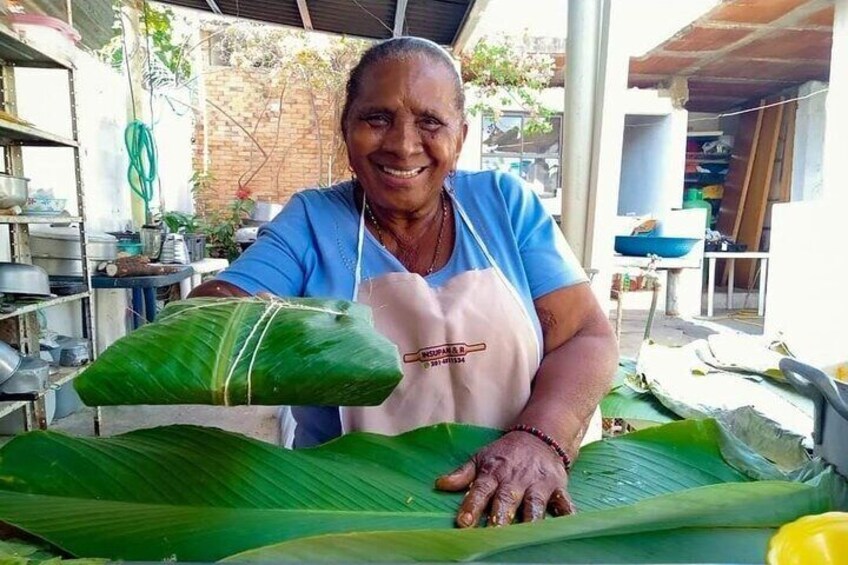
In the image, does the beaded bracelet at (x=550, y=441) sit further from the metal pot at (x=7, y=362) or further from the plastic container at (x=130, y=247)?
the plastic container at (x=130, y=247)

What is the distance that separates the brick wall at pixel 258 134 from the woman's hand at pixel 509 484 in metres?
8.83

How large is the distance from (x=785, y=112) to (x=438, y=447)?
9.70 metres

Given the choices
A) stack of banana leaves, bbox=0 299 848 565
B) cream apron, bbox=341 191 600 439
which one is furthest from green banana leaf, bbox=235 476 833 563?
cream apron, bbox=341 191 600 439

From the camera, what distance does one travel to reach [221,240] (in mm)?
7879

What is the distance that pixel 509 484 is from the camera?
91cm

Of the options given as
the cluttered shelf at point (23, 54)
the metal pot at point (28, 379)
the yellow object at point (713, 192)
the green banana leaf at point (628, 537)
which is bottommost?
the metal pot at point (28, 379)

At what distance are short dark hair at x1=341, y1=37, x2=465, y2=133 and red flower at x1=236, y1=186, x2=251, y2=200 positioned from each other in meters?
7.94

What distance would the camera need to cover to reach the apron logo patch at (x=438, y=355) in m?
1.32

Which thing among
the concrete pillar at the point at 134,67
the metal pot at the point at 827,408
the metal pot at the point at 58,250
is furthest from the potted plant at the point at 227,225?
the metal pot at the point at 827,408

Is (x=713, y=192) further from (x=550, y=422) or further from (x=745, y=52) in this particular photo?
(x=550, y=422)

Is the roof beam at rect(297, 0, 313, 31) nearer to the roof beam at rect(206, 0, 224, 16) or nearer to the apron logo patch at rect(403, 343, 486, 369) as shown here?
the roof beam at rect(206, 0, 224, 16)

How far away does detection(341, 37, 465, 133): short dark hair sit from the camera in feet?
4.42

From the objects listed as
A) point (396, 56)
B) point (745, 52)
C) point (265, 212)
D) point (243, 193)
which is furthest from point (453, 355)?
point (243, 193)

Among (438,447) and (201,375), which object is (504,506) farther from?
(201,375)
